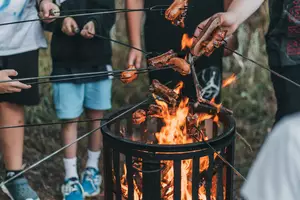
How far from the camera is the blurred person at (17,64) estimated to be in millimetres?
3268

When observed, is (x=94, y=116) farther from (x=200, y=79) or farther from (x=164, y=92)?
(x=164, y=92)

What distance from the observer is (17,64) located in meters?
3.38

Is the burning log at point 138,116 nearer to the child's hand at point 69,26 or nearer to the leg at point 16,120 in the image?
the child's hand at point 69,26

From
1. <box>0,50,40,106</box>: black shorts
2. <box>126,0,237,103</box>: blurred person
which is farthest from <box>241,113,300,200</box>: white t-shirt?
<box>0,50,40,106</box>: black shorts

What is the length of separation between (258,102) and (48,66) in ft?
6.21

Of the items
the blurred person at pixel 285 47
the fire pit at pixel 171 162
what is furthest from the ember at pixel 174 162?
the blurred person at pixel 285 47

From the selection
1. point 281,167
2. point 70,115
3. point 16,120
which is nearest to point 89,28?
point 70,115

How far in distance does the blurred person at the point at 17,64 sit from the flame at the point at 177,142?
3.21ft

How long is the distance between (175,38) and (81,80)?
0.66 metres

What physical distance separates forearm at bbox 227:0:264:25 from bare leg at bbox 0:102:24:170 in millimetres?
1539

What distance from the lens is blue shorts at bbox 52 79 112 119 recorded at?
3.54 meters

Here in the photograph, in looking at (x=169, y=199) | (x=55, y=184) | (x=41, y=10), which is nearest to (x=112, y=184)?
(x=169, y=199)

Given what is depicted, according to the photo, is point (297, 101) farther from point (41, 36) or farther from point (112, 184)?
point (41, 36)

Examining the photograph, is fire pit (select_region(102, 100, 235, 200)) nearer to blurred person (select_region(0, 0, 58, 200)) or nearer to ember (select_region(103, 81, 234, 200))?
ember (select_region(103, 81, 234, 200))
